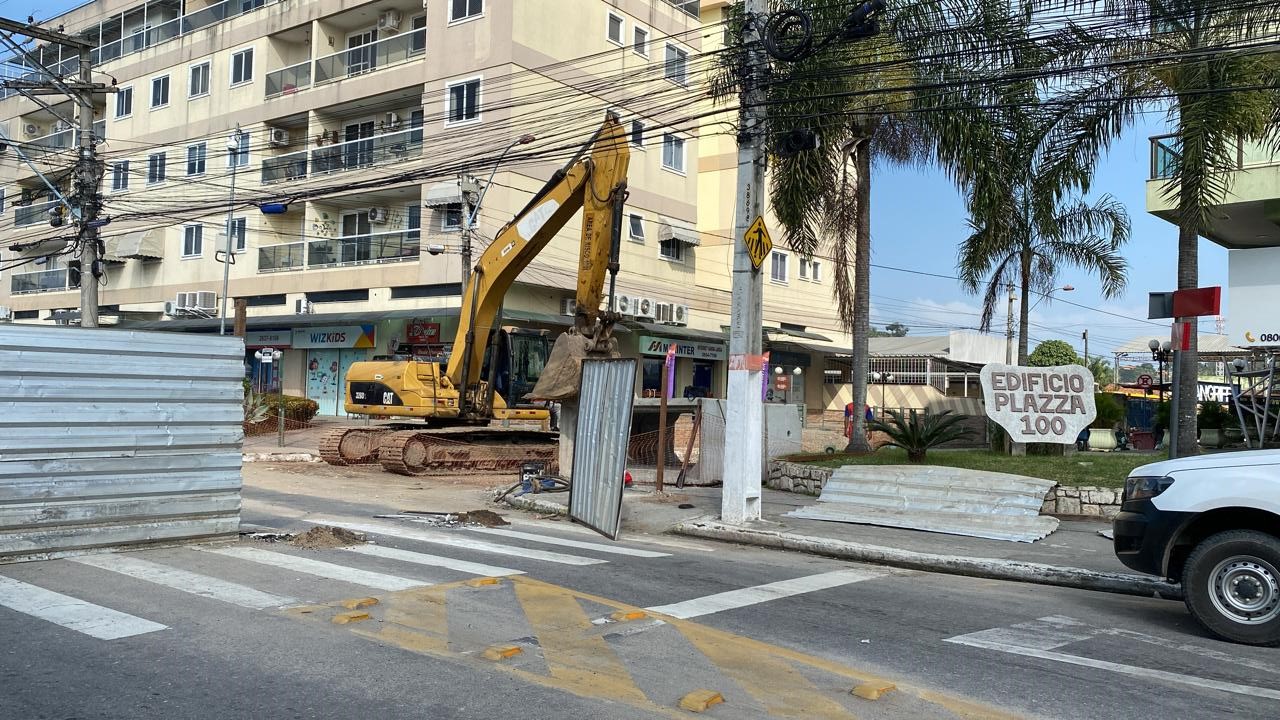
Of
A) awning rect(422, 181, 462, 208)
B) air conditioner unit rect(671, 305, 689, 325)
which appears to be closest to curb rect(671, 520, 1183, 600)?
awning rect(422, 181, 462, 208)

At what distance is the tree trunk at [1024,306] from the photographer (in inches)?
982

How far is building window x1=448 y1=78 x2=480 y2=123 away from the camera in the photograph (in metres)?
30.2

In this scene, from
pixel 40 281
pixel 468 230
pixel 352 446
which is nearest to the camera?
pixel 352 446

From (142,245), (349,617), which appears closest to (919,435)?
(349,617)

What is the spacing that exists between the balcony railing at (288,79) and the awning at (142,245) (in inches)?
347

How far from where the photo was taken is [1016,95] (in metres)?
15.6

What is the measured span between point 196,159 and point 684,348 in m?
20.0

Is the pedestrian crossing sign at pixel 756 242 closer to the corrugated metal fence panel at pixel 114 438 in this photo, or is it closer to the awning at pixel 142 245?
the corrugated metal fence panel at pixel 114 438

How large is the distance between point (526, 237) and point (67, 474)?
405 inches

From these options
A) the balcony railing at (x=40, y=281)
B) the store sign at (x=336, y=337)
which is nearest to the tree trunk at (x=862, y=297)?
the store sign at (x=336, y=337)

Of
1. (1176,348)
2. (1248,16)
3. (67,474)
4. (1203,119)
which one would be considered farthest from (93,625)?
(1248,16)

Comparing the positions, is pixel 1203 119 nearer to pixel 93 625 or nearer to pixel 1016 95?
pixel 1016 95

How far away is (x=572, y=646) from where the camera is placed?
247 inches

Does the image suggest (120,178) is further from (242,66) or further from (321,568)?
(321,568)
